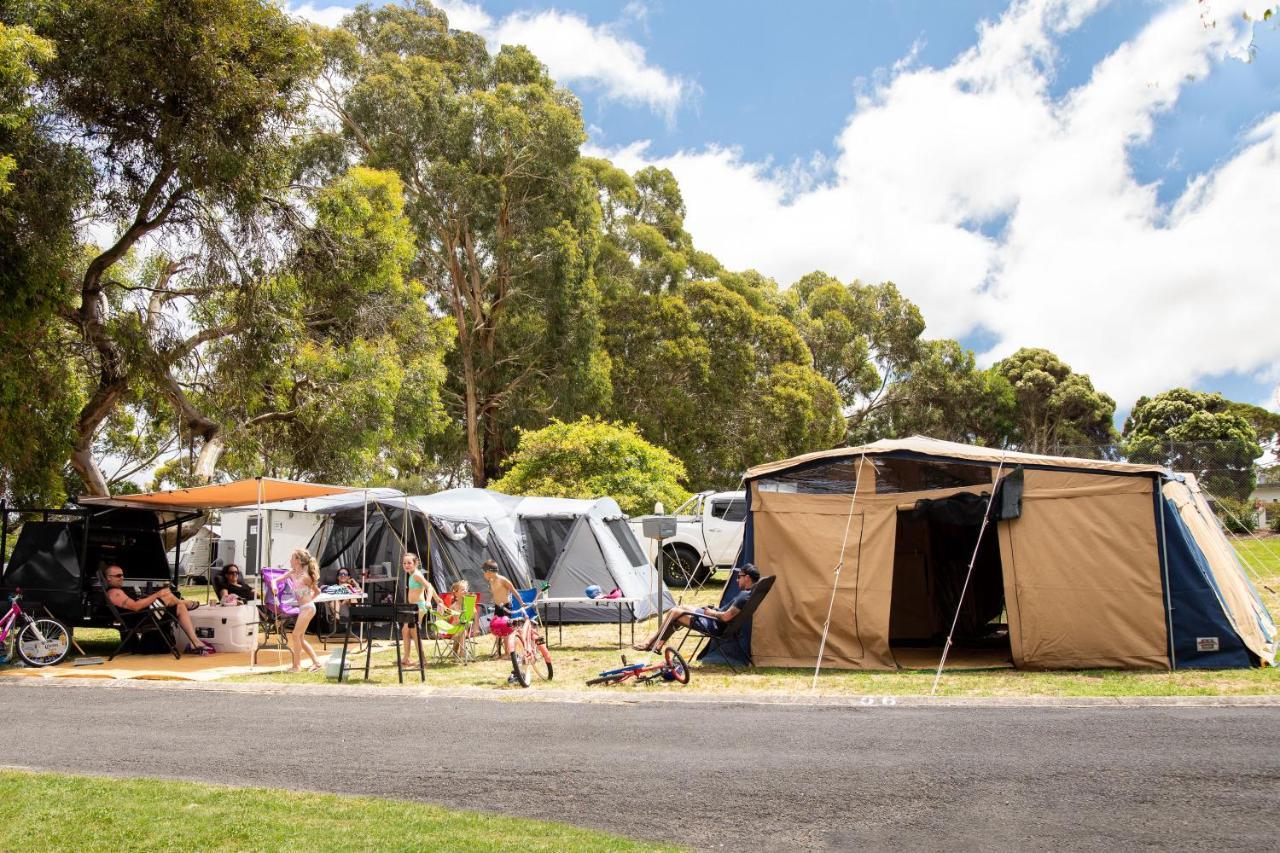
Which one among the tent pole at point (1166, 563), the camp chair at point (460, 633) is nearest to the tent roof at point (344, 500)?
the camp chair at point (460, 633)

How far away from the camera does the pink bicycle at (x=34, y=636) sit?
10672 millimetres

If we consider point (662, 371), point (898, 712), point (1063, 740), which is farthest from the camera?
point (662, 371)

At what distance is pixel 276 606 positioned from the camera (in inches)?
496

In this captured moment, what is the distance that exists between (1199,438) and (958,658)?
42700 millimetres

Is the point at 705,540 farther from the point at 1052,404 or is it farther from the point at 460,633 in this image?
the point at 1052,404

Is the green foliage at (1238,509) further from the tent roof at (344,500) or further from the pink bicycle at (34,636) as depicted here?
the pink bicycle at (34,636)

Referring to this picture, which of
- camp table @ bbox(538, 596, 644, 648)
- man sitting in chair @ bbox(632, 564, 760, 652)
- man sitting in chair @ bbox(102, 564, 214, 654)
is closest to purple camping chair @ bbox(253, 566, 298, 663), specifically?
man sitting in chair @ bbox(102, 564, 214, 654)

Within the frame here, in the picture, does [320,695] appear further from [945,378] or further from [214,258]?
[945,378]

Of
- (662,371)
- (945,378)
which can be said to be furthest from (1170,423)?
(662,371)

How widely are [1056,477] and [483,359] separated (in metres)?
22.1

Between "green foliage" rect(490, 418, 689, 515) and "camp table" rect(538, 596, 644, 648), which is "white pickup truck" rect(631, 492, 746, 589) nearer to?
"green foliage" rect(490, 418, 689, 515)

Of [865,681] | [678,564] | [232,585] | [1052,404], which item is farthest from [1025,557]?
[1052,404]

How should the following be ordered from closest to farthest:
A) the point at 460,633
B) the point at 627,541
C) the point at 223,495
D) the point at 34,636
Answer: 1. the point at 34,636
2. the point at 460,633
3. the point at 223,495
4. the point at 627,541

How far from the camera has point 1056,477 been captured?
32.0 feet
